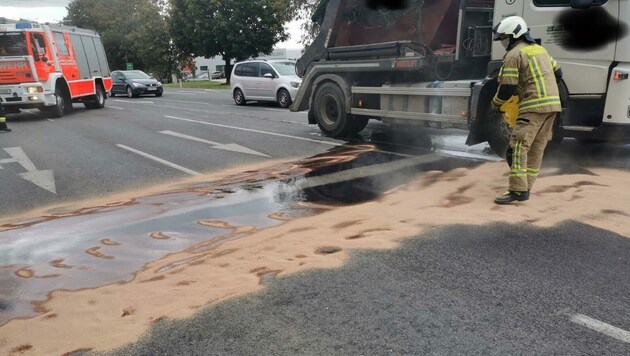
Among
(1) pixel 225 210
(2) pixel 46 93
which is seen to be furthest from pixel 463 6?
(2) pixel 46 93

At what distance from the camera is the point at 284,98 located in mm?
17672

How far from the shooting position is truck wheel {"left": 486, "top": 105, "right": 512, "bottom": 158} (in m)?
7.20

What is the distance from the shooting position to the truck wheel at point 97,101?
770 inches

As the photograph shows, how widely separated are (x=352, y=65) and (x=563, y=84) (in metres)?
4.08

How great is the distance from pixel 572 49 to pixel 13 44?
1482 cm

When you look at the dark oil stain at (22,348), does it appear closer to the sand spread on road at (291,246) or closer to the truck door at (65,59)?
the sand spread on road at (291,246)

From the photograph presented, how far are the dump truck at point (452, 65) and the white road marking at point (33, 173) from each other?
17.3ft

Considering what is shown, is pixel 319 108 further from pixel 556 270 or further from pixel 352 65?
pixel 556 270

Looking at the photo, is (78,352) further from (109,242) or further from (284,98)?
(284,98)

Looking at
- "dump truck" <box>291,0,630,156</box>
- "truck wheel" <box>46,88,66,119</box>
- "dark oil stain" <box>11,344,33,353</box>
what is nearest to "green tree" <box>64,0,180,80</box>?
"truck wheel" <box>46,88,66,119</box>

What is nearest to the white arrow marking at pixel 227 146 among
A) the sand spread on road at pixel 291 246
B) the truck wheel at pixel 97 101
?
the sand spread on road at pixel 291 246

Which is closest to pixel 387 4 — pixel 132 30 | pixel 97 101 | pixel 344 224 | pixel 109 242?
pixel 344 224

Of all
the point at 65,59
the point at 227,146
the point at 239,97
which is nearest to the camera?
the point at 227,146

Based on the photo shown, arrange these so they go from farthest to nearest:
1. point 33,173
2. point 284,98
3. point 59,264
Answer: point 284,98 → point 33,173 → point 59,264
